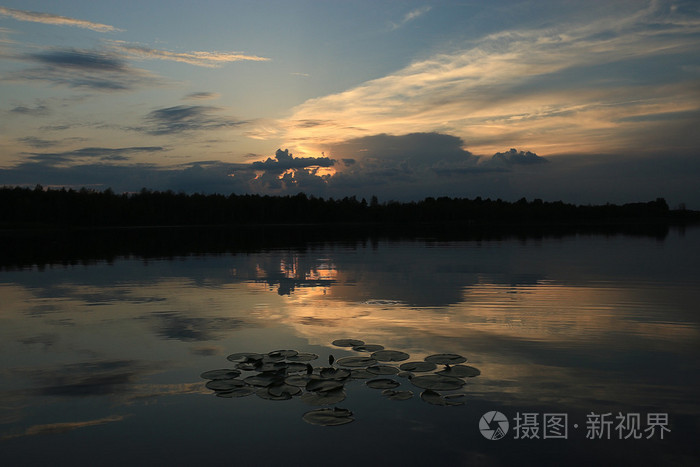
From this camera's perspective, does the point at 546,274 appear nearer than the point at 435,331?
No

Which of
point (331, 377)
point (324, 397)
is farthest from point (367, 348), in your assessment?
point (324, 397)

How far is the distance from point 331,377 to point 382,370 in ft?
3.97

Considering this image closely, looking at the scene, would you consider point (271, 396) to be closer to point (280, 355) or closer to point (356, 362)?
point (280, 355)

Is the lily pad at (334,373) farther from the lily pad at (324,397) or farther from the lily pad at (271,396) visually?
the lily pad at (271,396)

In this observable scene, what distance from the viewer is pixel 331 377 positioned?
951 cm

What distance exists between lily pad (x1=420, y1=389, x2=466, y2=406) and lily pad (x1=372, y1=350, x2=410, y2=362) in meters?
1.94

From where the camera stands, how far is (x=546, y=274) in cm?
2727

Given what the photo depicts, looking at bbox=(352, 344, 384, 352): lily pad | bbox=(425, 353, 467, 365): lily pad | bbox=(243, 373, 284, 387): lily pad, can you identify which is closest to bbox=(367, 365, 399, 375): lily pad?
bbox=(425, 353, 467, 365): lily pad

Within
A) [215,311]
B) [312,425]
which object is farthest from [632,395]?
[215,311]

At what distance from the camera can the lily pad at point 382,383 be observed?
9.18m

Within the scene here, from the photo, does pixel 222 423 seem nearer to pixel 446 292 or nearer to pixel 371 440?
pixel 371 440

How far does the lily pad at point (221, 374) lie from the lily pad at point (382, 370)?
2.74 metres

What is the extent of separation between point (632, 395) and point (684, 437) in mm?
1644

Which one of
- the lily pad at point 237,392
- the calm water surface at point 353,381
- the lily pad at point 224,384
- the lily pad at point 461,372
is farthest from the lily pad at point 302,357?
the lily pad at point 461,372
